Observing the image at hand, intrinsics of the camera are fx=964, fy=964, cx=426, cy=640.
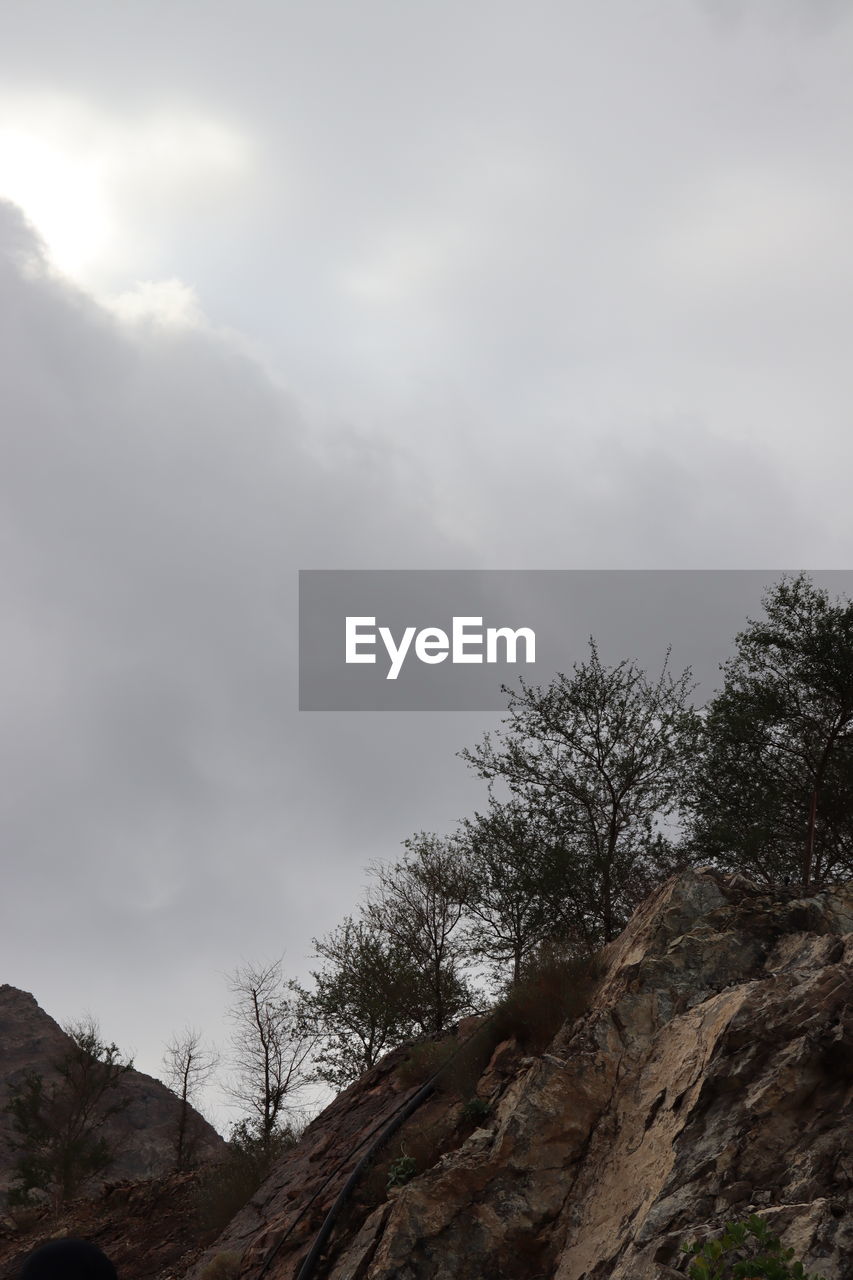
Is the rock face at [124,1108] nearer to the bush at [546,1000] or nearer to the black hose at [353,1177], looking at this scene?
the black hose at [353,1177]

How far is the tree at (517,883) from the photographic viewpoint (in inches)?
1088

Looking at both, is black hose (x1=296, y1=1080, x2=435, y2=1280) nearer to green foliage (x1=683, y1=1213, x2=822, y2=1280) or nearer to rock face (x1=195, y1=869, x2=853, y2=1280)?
rock face (x1=195, y1=869, x2=853, y2=1280)

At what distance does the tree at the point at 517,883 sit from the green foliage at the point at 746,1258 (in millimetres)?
19250

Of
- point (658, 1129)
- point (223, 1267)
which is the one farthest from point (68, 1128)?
point (658, 1129)

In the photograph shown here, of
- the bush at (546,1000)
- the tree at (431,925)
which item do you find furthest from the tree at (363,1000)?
the bush at (546,1000)

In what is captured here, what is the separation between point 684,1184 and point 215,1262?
9.54m

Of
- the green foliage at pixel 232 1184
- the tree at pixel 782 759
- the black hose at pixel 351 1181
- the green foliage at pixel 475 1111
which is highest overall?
the tree at pixel 782 759

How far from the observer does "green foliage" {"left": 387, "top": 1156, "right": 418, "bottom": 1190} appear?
509 inches

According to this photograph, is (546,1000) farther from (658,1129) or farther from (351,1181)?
(658,1129)

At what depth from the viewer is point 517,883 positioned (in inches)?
1118

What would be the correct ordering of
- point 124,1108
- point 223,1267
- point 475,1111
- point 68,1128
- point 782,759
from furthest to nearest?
1. point 124,1108
2. point 68,1128
3. point 782,759
4. point 223,1267
5. point 475,1111

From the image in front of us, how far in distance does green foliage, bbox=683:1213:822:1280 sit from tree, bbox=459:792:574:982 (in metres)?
19.3

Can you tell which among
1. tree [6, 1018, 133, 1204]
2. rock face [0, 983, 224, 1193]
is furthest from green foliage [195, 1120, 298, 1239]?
rock face [0, 983, 224, 1193]

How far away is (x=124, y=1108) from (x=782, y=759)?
36611 millimetres
